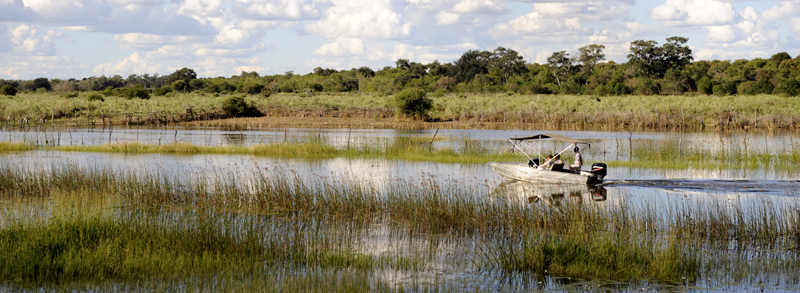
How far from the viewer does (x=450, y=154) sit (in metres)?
34.0

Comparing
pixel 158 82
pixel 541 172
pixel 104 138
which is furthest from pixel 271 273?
pixel 158 82

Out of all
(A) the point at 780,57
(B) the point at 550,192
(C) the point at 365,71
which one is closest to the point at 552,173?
(B) the point at 550,192

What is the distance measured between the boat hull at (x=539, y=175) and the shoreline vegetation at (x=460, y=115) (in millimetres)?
34674

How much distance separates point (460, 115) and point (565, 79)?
5265cm

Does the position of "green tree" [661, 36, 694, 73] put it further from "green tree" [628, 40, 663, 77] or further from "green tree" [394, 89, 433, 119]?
"green tree" [394, 89, 433, 119]

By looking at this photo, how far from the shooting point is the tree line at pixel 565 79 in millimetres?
92000

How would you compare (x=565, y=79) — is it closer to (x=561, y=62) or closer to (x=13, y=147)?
(x=561, y=62)

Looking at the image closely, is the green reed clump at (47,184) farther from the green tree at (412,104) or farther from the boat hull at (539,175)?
the green tree at (412,104)

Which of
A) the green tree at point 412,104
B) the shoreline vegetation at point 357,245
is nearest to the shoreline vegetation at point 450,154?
the shoreline vegetation at point 357,245

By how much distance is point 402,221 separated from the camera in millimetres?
15523

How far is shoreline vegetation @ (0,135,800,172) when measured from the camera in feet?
102

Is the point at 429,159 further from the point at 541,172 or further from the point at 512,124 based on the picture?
the point at 512,124

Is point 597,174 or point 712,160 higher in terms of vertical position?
point 597,174

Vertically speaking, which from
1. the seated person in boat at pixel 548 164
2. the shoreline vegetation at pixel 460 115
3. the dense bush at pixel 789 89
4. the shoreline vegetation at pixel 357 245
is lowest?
the shoreline vegetation at pixel 357 245
